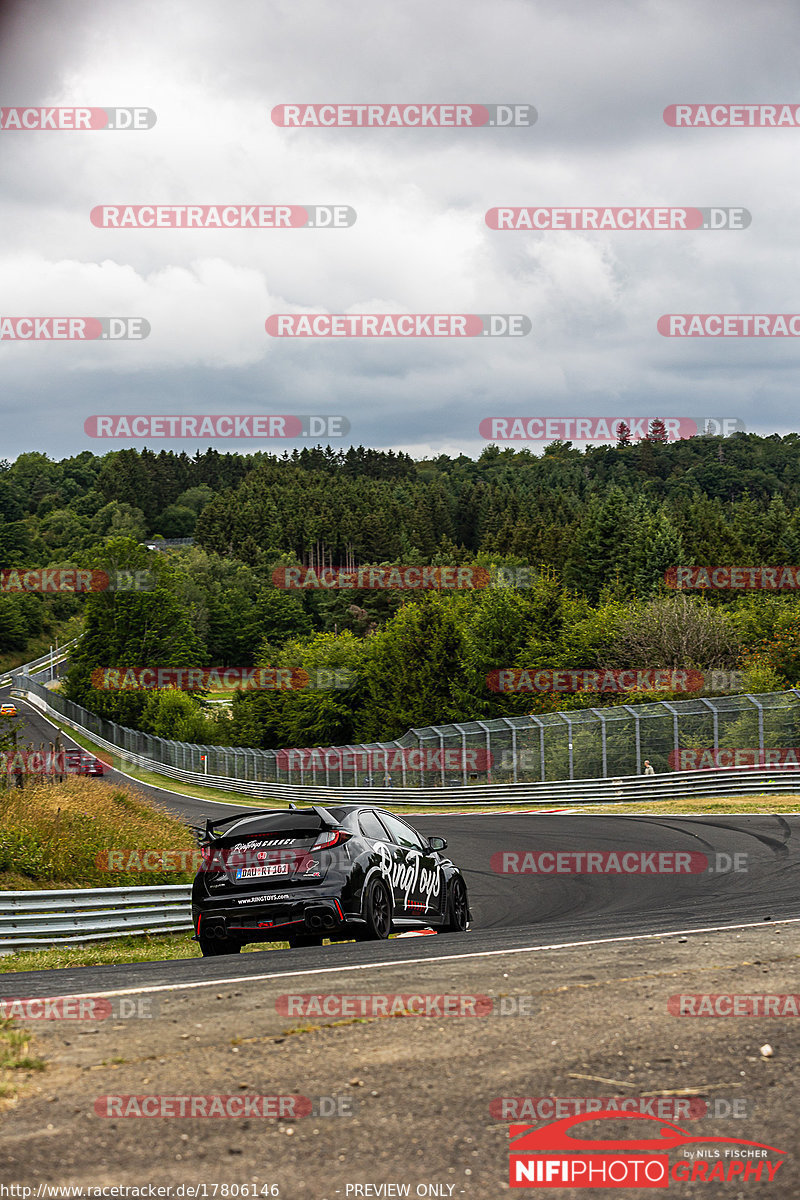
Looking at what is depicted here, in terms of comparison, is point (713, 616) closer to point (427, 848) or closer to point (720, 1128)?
point (427, 848)

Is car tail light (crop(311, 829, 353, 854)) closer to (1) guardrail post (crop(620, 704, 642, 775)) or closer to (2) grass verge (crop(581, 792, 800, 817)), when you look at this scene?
(2) grass verge (crop(581, 792, 800, 817))

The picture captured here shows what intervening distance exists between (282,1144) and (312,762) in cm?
4762

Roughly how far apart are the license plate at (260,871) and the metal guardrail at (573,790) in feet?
59.8

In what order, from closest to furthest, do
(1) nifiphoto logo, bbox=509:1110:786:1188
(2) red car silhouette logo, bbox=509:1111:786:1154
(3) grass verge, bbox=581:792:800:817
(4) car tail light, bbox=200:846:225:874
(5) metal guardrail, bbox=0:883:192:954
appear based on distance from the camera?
1. (1) nifiphoto logo, bbox=509:1110:786:1188
2. (2) red car silhouette logo, bbox=509:1111:786:1154
3. (4) car tail light, bbox=200:846:225:874
4. (5) metal guardrail, bbox=0:883:192:954
5. (3) grass verge, bbox=581:792:800:817

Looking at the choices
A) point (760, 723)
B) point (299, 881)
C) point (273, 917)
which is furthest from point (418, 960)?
point (760, 723)

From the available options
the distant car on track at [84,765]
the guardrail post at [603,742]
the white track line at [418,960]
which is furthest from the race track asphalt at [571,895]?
the distant car on track at [84,765]

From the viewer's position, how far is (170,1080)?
4988mm

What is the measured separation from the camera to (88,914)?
12.6 m

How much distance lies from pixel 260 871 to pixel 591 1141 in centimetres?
650

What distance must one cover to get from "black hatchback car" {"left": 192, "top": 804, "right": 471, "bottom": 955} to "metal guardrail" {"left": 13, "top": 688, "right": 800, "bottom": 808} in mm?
17373

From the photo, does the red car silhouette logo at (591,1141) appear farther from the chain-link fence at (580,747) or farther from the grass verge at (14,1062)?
the chain-link fence at (580,747)

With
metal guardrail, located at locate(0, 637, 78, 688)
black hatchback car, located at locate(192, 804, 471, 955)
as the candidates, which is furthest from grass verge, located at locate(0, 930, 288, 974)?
metal guardrail, located at locate(0, 637, 78, 688)

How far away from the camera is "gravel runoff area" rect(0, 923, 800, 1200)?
13.1ft

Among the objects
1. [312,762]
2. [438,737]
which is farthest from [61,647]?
[438,737]
